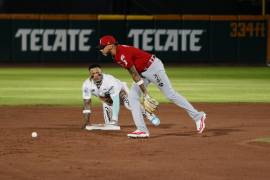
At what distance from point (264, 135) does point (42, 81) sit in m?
13.4

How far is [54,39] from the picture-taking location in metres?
33.2

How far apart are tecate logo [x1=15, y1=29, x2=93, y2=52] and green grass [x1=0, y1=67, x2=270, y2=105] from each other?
2239 mm

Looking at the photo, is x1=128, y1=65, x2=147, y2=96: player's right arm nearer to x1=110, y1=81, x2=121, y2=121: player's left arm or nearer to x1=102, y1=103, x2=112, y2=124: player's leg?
x1=110, y1=81, x2=121, y2=121: player's left arm

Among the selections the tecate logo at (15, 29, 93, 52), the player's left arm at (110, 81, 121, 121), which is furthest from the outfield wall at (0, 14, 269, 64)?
the player's left arm at (110, 81, 121, 121)

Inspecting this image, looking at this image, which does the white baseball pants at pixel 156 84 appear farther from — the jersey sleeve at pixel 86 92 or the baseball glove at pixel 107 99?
the baseball glove at pixel 107 99

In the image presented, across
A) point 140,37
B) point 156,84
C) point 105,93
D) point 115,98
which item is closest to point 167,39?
point 140,37

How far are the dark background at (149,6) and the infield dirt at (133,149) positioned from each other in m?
26.1

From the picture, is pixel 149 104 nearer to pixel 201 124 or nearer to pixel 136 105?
pixel 136 105

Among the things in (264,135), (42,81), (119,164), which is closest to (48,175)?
(119,164)

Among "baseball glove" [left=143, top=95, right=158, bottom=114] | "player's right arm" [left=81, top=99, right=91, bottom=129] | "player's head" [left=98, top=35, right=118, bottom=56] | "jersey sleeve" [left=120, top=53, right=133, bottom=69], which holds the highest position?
"player's head" [left=98, top=35, right=118, bottom=56]

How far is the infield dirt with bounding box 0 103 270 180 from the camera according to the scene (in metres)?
8.63

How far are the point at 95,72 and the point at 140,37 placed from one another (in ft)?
70.4

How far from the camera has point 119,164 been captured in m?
9.23

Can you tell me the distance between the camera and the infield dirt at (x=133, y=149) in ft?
28.3
